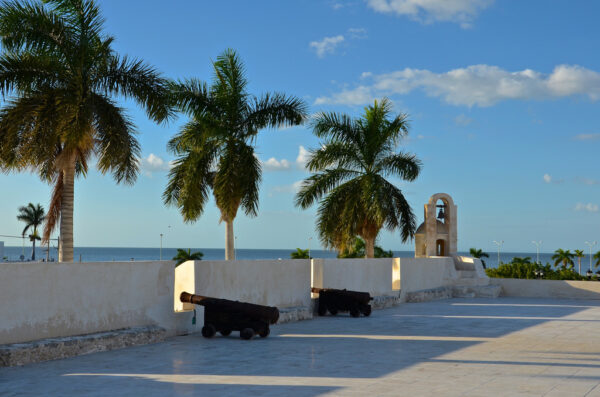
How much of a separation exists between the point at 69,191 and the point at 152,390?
375 inches

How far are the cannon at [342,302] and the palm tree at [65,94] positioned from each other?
228 inches

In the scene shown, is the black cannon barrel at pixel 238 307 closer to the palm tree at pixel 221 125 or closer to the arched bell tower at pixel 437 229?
the palm tree at pixel 221 125

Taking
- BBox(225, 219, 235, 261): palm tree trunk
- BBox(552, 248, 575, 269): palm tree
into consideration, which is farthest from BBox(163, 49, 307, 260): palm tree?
BBox(552, 248, 575, 269): palm tree

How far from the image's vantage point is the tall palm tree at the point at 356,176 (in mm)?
24703

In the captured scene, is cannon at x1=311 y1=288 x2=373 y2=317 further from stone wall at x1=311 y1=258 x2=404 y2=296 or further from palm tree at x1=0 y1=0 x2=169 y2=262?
palm tree at x1=0 y1=0 x2=169 y2=262

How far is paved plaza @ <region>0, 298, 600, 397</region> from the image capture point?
7785 mm

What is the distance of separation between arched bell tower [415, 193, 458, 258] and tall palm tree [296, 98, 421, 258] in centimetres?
281

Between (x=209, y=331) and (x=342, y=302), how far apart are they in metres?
5.45

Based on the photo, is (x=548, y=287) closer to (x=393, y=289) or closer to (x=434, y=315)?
(x=393, y=289)

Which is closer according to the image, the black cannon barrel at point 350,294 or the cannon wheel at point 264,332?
the cannon wheel at point 264,332

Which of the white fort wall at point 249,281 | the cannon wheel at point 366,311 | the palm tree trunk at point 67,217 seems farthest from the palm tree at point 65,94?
the cannon wheel at point 366,311

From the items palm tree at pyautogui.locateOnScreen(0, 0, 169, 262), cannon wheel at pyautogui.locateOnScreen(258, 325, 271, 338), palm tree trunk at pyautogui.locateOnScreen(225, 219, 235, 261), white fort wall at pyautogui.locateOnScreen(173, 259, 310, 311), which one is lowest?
cannon wheel at pyautogui.locateOnScreen(258, 325, 271, 338)

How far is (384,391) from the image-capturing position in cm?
765

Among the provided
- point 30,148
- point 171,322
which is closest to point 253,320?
point 171,322
